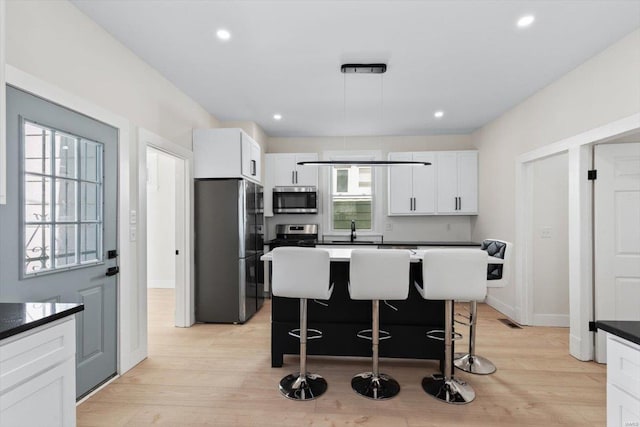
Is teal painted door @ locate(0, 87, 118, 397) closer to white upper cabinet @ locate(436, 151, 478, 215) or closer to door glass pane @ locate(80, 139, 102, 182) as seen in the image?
door glass pane @ locate(80, 139, 102, 182)

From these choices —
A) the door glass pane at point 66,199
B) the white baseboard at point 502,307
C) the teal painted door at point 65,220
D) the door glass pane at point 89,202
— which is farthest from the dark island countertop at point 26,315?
the white baseboard at point 502,307

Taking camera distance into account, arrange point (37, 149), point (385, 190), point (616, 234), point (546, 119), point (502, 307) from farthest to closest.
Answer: point (385, 190), point (502, 307), point (546, 119), point (616, 234), point (37, 149)

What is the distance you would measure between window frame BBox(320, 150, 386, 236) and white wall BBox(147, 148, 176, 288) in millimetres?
2980

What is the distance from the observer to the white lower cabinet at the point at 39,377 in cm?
107

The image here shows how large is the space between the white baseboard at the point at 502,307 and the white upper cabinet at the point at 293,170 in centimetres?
319

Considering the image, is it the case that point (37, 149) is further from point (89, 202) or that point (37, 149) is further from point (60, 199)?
point (89, 202)

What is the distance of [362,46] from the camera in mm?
2598

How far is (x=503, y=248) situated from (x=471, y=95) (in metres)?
1.84

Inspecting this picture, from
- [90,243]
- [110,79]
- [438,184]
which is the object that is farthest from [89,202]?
[438,184]

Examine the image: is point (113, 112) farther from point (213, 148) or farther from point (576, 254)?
point (576, 254)

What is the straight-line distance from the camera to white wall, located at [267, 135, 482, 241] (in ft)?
17.3

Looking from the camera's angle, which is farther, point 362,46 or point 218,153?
point 218,153

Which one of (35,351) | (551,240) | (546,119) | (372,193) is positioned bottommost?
(35,351)

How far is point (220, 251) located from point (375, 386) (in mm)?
2328
